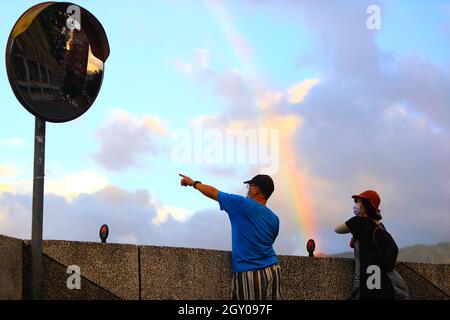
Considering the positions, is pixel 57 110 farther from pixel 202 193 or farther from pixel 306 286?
pixel 306 286

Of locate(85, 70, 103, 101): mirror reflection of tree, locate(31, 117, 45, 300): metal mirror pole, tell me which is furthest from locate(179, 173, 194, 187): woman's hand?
locate(31, 117, 45, 300): metal mirror pole

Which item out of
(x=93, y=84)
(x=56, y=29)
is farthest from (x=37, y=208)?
(x=56, y=29)

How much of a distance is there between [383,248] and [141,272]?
2.47 m

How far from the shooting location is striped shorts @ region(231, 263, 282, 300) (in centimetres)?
744

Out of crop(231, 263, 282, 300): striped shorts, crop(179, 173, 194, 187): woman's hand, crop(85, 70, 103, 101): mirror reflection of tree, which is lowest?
crop(231, 263, 282, 300): striped shorts

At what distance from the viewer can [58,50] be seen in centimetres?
704

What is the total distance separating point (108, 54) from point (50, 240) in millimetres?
1737

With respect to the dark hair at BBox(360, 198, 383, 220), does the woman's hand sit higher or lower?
higher

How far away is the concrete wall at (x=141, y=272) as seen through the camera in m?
7.08

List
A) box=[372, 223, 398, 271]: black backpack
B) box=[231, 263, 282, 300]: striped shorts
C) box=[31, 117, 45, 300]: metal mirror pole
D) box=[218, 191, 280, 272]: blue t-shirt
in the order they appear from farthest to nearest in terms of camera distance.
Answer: box=[372, 223, 398, 271]: black backpack, box=[231, 263, 282, 300]: striped shorts, box=[218, 191, 280, 272]: blue t-shirt, box=[31, 117, 45, 300]: metal mirror pole

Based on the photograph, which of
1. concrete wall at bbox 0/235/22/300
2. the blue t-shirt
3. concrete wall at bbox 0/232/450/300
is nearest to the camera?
concrete wall at bbox 0/235/22/300

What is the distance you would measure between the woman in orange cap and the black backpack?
0.06 feet

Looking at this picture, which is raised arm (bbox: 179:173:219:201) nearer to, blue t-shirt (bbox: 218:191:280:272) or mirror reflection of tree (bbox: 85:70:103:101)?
blue t-shirt (bbox: 218:191:280:272)
